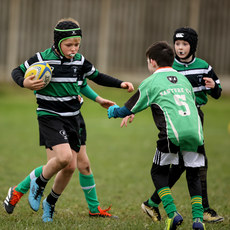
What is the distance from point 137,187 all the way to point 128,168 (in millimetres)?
1344

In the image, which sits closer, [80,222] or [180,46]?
[80,222]

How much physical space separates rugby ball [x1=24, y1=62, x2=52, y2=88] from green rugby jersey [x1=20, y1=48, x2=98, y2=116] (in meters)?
0.11

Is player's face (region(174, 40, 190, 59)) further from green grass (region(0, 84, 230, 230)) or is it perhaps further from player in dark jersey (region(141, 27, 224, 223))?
green grass (region(0, 84, 230, 230))

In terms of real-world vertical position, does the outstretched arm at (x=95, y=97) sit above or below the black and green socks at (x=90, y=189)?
above

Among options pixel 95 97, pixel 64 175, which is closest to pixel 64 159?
pixel 64 175

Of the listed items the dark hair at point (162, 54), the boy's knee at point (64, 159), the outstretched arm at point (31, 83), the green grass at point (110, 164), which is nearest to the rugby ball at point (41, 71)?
the outstretched arm at point (31, 83)

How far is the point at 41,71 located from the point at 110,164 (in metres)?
4.79

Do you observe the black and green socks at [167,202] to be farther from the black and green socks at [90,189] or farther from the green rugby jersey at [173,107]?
the black and green socks at [90,189]

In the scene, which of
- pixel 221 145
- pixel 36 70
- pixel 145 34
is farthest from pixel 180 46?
pixel 145 34

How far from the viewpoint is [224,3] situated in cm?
1722

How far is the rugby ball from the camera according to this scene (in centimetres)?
446

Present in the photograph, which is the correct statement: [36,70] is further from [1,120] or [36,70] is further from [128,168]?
[1,120]

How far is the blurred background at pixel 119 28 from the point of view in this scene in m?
17.1

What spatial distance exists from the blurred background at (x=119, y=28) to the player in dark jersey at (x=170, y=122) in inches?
503
